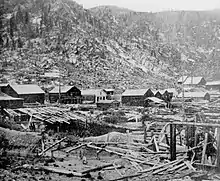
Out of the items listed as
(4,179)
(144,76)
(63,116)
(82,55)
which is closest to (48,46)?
(82,55)

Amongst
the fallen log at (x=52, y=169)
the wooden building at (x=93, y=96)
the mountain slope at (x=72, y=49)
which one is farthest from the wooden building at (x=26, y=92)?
the fallen log at (x=52, y=169)

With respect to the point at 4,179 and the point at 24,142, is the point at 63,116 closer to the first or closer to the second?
the point at 24,142

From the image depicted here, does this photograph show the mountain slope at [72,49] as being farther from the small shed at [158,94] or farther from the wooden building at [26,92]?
the wooden building at [26,92]

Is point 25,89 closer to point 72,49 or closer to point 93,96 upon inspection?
point 93,96

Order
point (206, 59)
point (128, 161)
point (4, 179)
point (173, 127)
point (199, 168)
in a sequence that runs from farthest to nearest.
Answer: point (206, 59), point (128, 161), point (173, 127), point (199, 168), point (4, 179)

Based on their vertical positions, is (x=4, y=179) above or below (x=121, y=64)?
below
